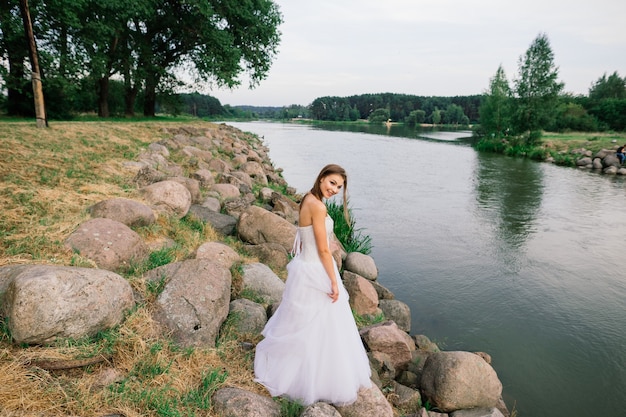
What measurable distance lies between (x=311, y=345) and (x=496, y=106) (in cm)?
5685

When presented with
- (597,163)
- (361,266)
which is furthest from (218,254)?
(597,163)

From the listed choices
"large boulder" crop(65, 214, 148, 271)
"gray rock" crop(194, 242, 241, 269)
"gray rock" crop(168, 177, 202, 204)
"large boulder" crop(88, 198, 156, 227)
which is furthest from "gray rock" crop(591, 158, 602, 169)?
"large boulder" crop(65, 214, 148, 271)

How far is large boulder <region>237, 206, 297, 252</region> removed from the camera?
25.4 ft

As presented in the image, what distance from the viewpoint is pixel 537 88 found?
39594 mm

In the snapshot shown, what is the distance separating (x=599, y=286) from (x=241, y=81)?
26.4 meters

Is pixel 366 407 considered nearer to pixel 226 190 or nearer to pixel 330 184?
pixel 330 184

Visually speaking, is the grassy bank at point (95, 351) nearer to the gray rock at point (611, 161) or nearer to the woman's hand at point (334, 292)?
the woman's hand at point (334, 292)

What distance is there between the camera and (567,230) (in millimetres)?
13344

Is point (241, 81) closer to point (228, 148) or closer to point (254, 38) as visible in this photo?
point (254, 38)

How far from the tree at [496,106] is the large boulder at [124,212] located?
2037 inches

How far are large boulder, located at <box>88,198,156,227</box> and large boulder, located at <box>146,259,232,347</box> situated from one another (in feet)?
5.95

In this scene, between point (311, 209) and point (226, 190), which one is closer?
point (311, 209)

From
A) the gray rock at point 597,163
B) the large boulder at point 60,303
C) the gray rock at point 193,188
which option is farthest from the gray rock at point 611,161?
the large boulder at point 60,303

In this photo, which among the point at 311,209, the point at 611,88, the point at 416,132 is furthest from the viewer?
the point at 416,132
